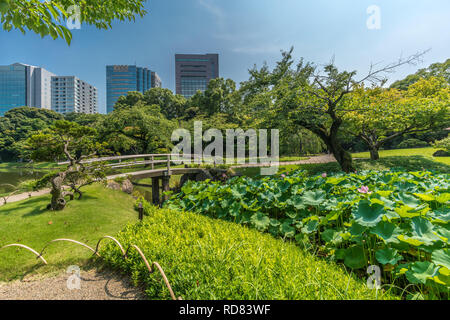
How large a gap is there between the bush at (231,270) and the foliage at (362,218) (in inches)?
11.8

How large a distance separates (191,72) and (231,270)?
7551 cm

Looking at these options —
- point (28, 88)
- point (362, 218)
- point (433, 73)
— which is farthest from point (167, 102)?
point (28, 88)

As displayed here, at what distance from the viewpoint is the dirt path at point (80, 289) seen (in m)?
2.06

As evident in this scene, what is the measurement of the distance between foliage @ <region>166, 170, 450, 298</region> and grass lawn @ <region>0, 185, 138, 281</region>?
1.58 meters

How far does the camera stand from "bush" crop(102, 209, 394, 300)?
140 centimetres

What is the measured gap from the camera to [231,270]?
168 cm

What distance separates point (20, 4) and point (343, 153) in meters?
9.74

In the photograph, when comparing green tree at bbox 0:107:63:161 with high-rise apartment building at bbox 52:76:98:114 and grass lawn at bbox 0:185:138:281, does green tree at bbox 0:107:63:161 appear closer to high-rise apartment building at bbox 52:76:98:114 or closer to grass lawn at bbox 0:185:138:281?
grass lawn at bbox 0:185:138:281

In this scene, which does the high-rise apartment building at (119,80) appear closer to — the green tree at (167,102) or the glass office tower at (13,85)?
the glass office tower at (13,85)

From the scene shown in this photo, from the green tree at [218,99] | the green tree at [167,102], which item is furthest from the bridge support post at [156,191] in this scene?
the green tree at [167,102]

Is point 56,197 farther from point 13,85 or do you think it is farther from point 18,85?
point 13,85

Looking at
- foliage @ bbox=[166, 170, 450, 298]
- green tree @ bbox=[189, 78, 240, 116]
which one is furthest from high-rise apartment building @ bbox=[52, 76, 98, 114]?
foliage @ bbox=[166, 170, 450, 298]
